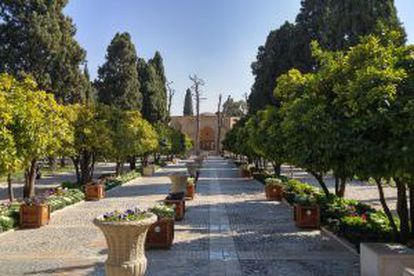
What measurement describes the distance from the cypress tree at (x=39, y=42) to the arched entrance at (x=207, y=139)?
2959 inches

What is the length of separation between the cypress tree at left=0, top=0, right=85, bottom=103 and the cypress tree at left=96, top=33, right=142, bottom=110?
369 inches

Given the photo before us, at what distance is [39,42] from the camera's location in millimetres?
24438

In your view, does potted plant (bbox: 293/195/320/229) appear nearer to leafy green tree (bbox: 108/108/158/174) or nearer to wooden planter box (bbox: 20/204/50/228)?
wooden planter box (bbox: 20/204/50/228)

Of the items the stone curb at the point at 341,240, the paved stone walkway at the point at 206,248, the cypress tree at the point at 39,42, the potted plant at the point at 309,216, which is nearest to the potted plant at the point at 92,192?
the paved stone walkway at the point at 206,248

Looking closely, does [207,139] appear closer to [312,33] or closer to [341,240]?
[312,33]

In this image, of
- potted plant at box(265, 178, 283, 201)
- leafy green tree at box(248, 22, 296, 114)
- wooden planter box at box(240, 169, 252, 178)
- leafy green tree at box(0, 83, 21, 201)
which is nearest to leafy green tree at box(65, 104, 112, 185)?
potted plant at box(265, 178, 283, 201)

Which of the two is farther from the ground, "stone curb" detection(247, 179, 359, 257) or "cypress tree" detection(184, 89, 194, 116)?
"cypress tree" detection(184, 89, 194, 116)

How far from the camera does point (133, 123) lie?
2900 centimetres

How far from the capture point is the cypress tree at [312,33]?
22641mm

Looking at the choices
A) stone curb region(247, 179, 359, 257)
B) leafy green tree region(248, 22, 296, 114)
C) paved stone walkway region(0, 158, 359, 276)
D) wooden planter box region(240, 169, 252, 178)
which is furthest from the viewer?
wooden planter box region(240, 169, 252, 178)

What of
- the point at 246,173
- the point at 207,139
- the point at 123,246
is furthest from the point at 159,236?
the point at 207,139

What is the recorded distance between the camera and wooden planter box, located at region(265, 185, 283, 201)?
20625 mm

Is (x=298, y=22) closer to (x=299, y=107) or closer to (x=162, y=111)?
(x=162, y=111)

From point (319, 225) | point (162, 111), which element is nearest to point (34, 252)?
point (319, 225)
